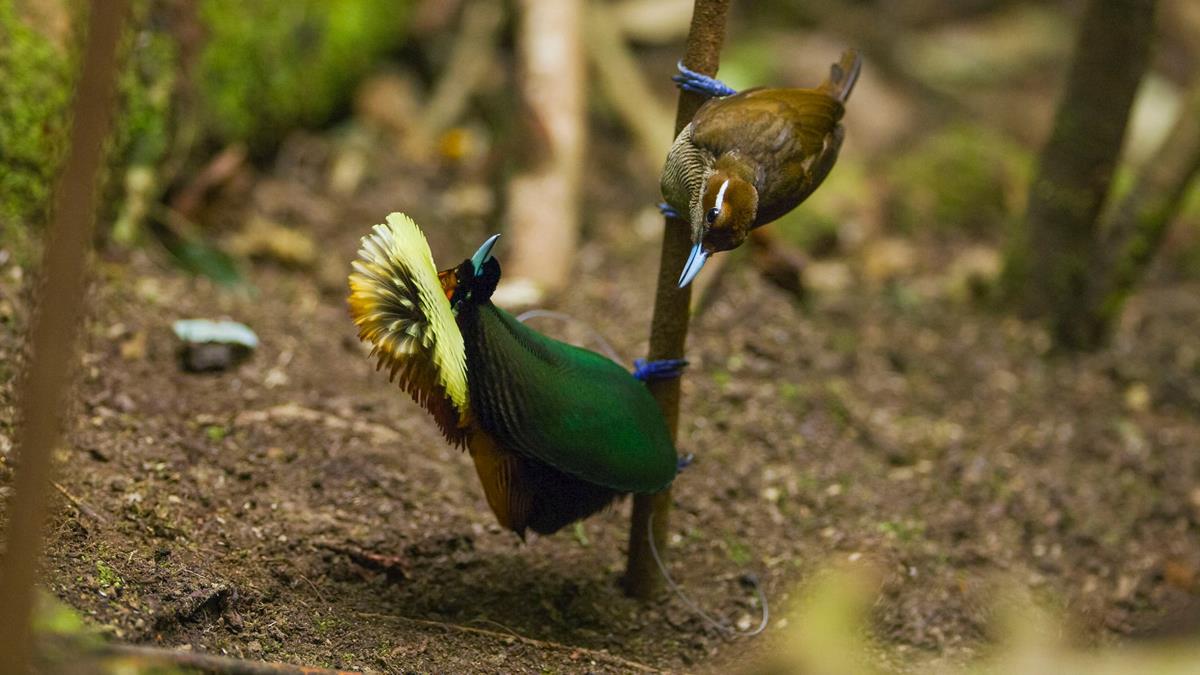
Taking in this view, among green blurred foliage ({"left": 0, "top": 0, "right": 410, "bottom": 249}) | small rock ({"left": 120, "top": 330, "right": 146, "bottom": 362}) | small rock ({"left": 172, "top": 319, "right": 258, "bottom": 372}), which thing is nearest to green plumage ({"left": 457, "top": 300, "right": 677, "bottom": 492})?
green blurred foliage ({"left": 0, "top": 0, "right": 410, "bottom": 249})

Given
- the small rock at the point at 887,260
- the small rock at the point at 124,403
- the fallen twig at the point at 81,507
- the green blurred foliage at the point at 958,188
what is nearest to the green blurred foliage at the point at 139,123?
the small rock at the point at 124,403

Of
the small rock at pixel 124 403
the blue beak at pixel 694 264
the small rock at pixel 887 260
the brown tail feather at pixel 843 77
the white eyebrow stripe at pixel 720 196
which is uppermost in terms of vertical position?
the small rock at pixel 887 260

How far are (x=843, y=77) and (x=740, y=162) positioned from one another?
2.14 feet

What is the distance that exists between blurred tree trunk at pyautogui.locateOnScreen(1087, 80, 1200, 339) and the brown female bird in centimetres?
246

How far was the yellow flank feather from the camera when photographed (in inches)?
91.9

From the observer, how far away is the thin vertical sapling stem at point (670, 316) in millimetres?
2623

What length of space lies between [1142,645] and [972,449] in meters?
2.49

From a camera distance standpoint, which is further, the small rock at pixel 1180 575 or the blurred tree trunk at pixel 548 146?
the blurred tree trunk at pixel 548 146

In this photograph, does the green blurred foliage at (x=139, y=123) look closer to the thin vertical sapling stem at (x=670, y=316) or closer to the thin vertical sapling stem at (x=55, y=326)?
the thin vertical sapling stem at (x=670, y=316)

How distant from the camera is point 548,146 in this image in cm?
491

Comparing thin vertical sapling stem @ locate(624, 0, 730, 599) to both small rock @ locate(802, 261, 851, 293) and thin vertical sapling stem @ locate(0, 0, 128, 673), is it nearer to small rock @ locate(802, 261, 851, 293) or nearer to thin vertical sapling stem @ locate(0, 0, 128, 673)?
thin vertical sapling stem @ locate(0, 0, 128, 673)

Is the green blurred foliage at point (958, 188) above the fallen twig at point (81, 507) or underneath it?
above

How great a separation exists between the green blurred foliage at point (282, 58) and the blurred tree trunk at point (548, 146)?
1269 mm

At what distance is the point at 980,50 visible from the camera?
29.9 feet
